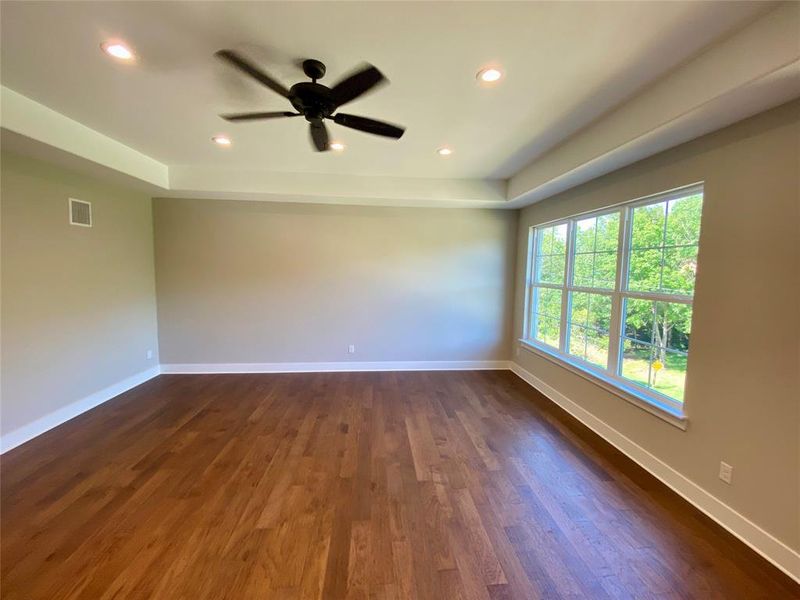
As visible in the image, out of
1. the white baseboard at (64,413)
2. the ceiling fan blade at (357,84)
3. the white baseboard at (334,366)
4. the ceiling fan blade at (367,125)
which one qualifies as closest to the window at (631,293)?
the white baseboard at (334,366)

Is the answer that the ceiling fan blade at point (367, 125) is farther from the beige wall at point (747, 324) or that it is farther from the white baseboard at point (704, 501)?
the white baseboard at point (704, 501)

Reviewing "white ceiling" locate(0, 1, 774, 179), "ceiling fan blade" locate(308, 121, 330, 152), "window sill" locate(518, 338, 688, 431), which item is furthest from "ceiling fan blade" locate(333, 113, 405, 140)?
"window sill" locate(518, 338, 688, 431)

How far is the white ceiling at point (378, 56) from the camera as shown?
4.99 feet

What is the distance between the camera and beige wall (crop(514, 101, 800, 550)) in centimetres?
169

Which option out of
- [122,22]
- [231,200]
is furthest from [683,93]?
[231,200]

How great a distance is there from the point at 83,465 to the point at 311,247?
10.3ft

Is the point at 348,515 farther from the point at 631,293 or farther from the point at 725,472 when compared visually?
the point at 631,293

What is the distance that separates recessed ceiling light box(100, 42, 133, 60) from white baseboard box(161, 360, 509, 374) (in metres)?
3.70

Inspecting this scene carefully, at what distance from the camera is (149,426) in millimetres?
3100

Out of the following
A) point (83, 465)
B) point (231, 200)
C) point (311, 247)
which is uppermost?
point (231, 200)

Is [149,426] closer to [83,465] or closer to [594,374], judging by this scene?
[83,465]

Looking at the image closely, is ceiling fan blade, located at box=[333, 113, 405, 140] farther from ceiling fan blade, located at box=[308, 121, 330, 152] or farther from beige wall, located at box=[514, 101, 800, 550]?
beige wall, located at box=[514, 101, 800, 550]

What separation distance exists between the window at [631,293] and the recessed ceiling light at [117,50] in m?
3.56

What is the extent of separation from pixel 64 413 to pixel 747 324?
5.42 meters
